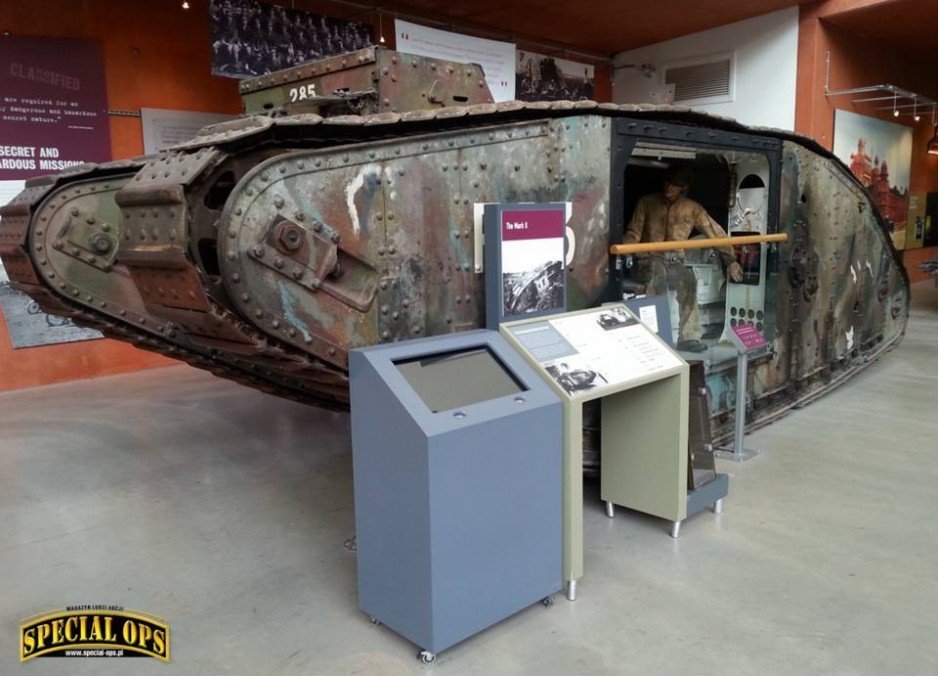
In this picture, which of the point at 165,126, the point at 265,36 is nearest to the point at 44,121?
the point at 165,126

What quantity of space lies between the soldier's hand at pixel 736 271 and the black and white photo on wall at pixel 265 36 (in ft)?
17.6

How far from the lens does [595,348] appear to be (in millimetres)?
3414

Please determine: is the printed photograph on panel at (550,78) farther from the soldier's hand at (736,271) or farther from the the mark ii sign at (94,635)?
the the mark ii sign at (94,635)

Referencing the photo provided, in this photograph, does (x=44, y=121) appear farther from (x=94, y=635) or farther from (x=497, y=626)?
(x=497, y=626)

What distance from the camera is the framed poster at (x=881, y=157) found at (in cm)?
1142

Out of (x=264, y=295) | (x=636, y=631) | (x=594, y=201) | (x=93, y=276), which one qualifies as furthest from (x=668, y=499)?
(x=93, y=276)

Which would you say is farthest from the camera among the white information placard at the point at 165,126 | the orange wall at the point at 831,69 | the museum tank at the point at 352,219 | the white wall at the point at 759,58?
the white wall at the point at 759,58

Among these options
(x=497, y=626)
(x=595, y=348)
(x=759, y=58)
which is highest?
(x=759, y=58)

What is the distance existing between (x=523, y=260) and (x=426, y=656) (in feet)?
5.74

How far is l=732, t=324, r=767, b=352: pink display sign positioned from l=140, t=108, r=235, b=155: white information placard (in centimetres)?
599

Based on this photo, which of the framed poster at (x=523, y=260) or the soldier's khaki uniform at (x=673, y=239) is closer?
the framed poster at (x=523, y=260)

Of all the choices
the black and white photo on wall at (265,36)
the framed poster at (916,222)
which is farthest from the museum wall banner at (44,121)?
the framed poster at (916,222)

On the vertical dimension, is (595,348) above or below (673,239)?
below

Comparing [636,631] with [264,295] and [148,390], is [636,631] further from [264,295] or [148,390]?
[148,390]
